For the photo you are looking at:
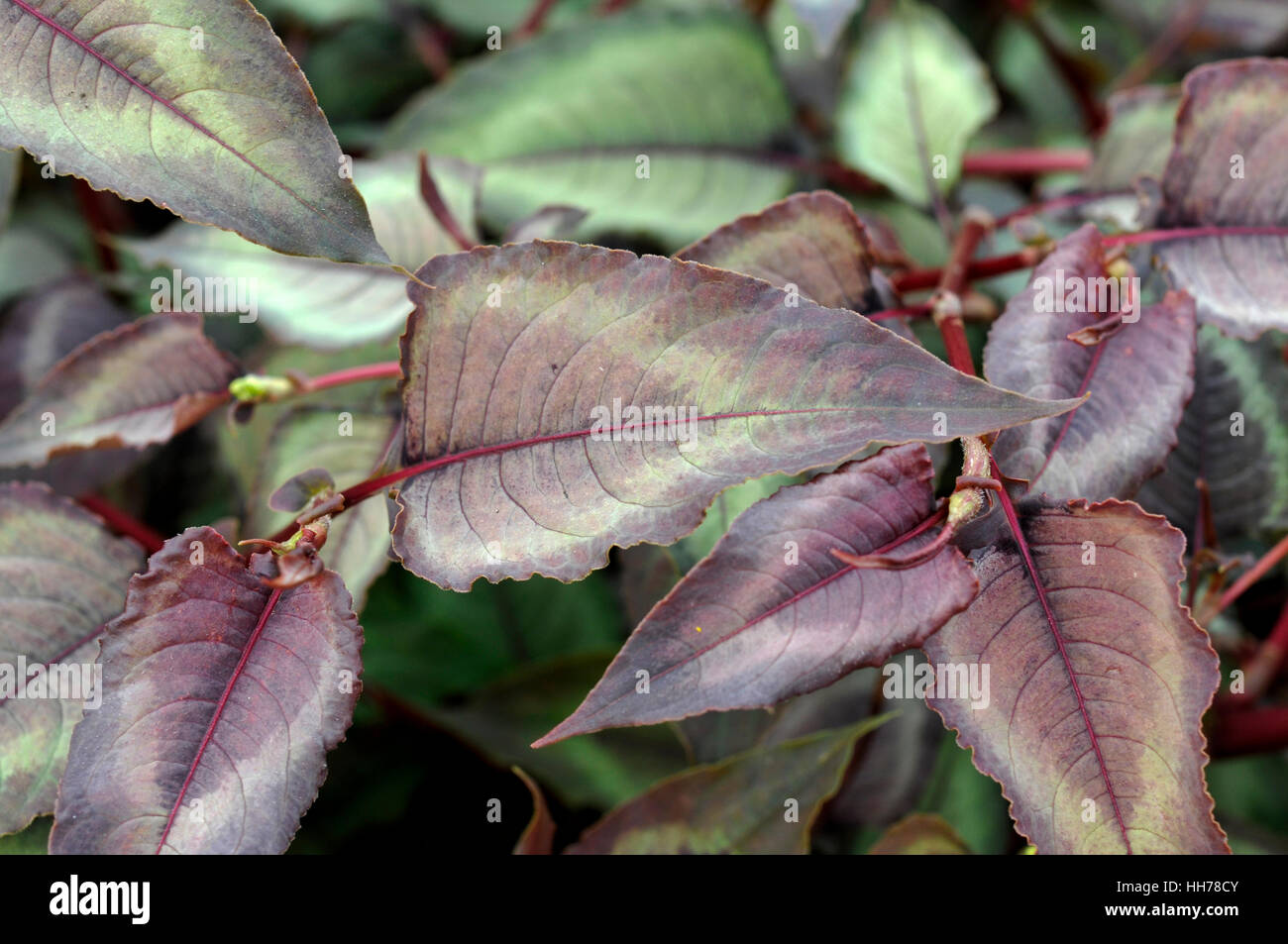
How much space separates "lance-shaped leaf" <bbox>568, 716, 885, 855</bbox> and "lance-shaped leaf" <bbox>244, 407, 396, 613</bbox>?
213 mm

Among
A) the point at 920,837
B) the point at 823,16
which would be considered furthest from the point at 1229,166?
the point at 920,837

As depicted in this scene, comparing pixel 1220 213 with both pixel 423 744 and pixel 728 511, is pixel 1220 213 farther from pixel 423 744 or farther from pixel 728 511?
pixel 423 744

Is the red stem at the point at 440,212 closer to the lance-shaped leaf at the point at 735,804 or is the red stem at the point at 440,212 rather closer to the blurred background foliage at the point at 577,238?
the blurred background foliage at the point at 577,238

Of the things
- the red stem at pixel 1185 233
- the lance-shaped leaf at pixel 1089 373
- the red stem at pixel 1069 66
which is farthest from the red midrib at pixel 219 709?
the red stem at pixel 1069 66

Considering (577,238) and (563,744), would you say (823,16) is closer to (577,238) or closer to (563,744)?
(577,238)

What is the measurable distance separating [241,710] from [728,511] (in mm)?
244

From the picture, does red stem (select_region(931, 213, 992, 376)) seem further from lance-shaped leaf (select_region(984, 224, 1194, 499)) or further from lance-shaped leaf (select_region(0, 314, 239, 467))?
lance-shaped leaf (select_region(0, 314, 239, 467))

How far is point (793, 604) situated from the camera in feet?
1.35

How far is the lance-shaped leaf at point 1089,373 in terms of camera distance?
463mm

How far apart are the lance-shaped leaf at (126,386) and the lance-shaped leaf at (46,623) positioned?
0.13ft

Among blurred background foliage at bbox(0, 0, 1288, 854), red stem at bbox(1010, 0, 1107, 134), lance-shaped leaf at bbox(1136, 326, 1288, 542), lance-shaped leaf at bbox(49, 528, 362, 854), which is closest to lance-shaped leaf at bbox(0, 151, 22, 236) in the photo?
blurred background foliage at bbox(0, 0, 1288, 854)

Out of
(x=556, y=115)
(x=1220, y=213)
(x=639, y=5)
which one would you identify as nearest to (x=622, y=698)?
(x=1220, y=213)

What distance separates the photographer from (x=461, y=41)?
1.05m

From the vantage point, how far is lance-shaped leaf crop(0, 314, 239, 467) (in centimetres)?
60
